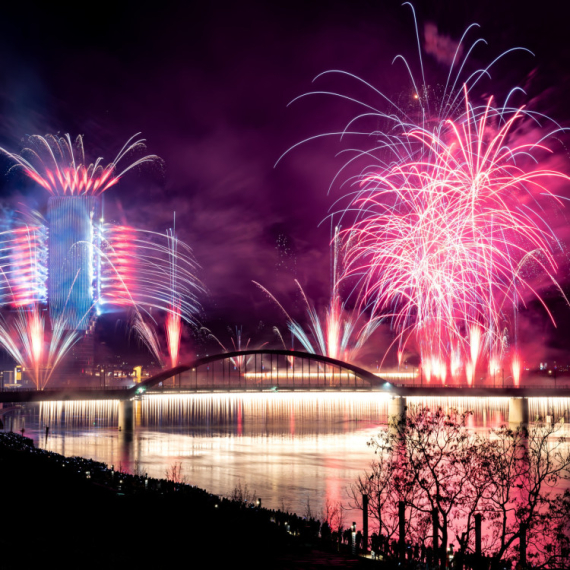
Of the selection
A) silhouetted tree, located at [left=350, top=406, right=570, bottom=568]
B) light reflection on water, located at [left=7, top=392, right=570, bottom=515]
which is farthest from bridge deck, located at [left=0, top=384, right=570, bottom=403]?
silhouetted tree, located at [left=350, top=406, right=570, bottom=568]

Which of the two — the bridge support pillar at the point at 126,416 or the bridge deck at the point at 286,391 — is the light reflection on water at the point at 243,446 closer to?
the bridge support pillar at the point at 126,416

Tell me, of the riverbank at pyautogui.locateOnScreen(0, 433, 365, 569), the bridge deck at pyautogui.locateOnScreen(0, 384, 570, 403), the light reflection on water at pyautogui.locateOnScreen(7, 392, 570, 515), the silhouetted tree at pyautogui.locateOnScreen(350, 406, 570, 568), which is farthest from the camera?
the bridge deck at pyautogui.locateOnScreen(0, 384, 570, 403)

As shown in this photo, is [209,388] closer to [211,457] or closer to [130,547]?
[211,457]

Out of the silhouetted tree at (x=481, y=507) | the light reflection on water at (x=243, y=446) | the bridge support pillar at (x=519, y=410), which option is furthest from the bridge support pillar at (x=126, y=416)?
the bridge support pillar at (x=519, y=410)

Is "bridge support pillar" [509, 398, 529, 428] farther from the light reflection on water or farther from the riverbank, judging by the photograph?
the riverbank

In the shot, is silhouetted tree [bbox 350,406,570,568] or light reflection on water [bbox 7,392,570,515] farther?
light reflection on water [bbox 7,392,570,515]

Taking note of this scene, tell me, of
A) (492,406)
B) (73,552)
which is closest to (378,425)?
(492,406)

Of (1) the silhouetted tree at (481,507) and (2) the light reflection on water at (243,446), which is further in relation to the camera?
(2) the light reflection on water at (243,446)
